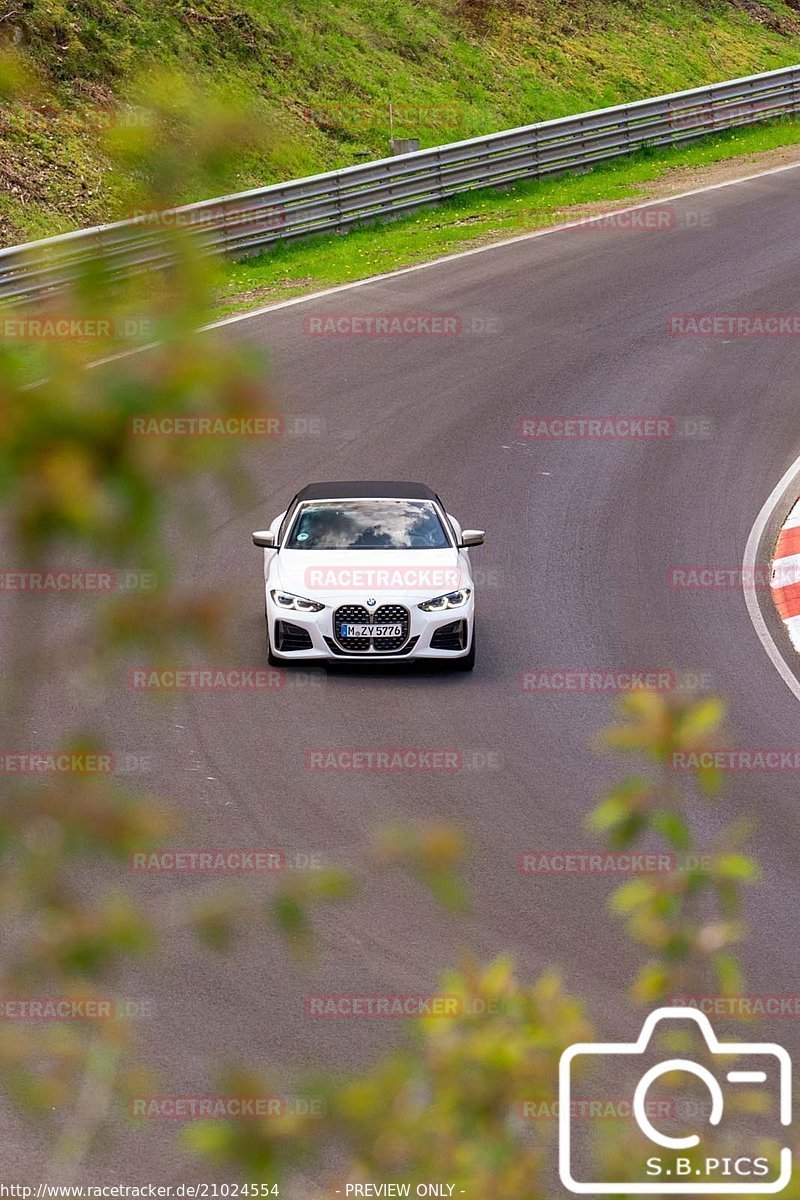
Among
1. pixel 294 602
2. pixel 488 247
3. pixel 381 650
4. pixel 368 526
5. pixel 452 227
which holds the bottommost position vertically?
pixel 381 650

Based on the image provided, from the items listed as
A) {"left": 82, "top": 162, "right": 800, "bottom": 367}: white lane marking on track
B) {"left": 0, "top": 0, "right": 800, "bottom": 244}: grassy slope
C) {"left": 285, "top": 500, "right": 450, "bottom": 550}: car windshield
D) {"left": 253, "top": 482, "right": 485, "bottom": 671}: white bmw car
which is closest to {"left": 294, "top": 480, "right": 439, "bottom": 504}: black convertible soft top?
{"left": 285, "top": 500, "right": 450, "bottom": 550}: car windshield

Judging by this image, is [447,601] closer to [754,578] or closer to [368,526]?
[368,526]

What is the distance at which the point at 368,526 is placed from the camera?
14.6 meters

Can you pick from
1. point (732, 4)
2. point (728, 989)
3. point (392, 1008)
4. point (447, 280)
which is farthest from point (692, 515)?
point (732, 4)

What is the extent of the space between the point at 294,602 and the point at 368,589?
2.25ft

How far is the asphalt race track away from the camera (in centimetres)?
834

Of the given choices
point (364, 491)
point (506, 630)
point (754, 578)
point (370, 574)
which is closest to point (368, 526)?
point (364, 491)

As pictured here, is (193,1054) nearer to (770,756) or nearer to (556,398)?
(770,756)

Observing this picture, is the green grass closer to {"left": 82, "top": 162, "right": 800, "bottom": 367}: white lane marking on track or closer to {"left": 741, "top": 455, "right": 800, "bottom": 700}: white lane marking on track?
{"left": 82, "top": 162, "right": 800, "bottom": 367}: white lane marking on track

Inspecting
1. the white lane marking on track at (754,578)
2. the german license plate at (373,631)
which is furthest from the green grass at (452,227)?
the german license plate at (373,631)

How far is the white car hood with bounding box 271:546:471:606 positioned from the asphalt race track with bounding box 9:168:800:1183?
0.77 m

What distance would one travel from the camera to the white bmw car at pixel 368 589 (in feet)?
Answer: 44.6

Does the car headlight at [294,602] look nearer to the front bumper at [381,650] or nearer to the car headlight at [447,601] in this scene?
the front bumper at [381,650]

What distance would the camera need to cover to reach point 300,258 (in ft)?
88.4
